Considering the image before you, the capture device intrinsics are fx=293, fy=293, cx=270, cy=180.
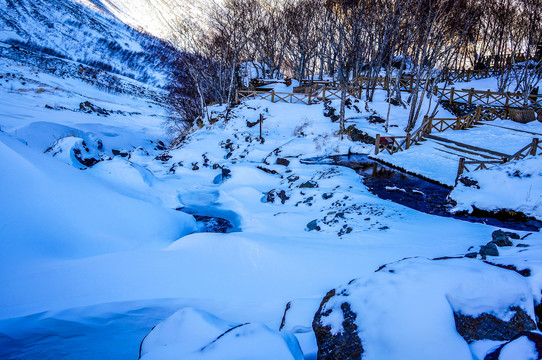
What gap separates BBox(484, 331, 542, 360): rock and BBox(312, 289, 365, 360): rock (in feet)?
4.08

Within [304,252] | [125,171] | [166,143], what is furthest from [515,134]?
[166,143]

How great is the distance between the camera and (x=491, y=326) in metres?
3.26

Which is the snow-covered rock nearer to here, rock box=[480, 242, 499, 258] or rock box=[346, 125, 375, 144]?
rock box=[480, 242, 499, 258]

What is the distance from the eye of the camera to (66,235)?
6.31m

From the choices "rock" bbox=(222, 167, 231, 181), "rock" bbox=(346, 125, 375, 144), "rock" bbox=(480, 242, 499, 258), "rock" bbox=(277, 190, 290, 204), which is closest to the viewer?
"rock" bbox=(480, 242, 499, 258)

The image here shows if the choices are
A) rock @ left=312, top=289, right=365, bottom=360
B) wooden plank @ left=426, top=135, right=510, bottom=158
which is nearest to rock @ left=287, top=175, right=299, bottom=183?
wooden plank @ left=426, top=135, right=510, bottom=158

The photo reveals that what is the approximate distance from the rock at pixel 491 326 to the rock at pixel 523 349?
49 cm

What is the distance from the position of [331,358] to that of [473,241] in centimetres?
486

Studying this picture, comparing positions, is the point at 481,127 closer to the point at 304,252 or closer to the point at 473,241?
the point at 473,241

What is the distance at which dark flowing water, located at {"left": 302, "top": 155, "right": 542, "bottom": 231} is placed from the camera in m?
8.21

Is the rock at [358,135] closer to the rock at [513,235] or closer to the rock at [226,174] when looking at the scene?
the rock at [226,174]

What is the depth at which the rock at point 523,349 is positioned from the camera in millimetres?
2432

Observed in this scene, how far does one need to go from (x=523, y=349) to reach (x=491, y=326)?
0.82 metres

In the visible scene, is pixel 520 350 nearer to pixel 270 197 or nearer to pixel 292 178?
pixel 270 197
